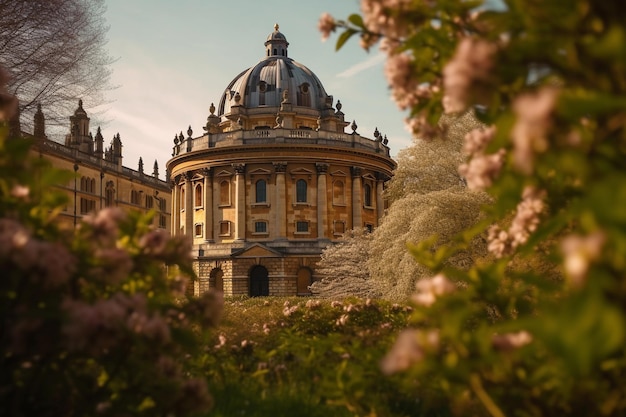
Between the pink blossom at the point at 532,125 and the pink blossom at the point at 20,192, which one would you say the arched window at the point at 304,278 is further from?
the pink blossom at the point at 532,125

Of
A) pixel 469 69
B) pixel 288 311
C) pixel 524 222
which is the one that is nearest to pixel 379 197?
pixel 288 311

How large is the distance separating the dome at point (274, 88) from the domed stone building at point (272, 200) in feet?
19.3

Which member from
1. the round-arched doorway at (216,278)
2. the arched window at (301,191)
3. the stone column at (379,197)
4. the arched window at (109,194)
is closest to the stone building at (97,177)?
the arched window at (109,194)

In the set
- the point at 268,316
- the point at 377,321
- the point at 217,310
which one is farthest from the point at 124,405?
the point at 268,316

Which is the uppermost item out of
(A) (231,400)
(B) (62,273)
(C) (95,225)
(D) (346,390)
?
(C) (95,225)

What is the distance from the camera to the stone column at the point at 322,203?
5006cm

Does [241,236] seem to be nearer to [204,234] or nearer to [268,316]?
[204,234]

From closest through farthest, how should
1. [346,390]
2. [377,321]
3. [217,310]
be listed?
[217,310] → [346,390] → [377,321]

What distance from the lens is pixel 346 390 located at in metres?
4.26

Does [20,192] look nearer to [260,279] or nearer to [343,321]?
[343,321]

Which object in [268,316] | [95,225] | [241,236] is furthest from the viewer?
[241,236]

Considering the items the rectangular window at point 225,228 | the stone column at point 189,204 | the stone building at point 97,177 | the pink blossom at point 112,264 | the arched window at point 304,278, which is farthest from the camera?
the stone building at point 97,177

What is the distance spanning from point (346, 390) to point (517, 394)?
1.48 m

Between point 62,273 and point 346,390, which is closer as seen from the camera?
point 62,273
